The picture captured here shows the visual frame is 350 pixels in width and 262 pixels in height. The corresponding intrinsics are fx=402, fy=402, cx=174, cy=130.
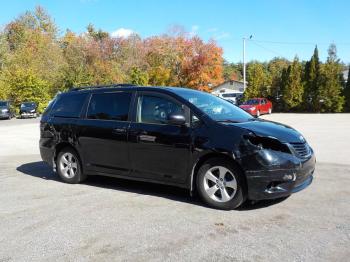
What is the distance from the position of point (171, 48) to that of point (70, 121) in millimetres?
40525

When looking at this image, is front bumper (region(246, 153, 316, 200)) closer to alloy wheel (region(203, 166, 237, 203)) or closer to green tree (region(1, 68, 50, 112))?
alloy wheel (region(203, 166, 237, 203))

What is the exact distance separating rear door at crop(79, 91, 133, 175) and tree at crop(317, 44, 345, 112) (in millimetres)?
30266

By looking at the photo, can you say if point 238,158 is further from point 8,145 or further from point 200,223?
point 8,145

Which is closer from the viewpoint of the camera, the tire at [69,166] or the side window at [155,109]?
the side window at [155,109]

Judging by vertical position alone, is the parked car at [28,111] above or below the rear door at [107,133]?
above

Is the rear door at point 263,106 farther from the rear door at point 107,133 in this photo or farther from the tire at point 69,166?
the rear door at point 107,133

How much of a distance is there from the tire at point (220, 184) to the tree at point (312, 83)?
31207 millimetres

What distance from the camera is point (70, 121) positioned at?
7.23 meters

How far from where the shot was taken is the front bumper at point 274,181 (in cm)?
516

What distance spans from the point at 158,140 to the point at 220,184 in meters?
1.13

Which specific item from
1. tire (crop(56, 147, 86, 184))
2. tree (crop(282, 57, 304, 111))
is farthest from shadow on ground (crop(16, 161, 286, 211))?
tree (crop(282, 57, 304, 111))

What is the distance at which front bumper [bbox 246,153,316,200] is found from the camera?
16.9 feet

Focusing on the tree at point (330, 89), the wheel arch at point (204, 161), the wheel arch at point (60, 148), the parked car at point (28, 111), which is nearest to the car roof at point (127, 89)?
the wheel arch at point (60, 148)

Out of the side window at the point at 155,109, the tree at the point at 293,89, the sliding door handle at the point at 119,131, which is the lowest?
the sliding door handle at the point at 119,131
